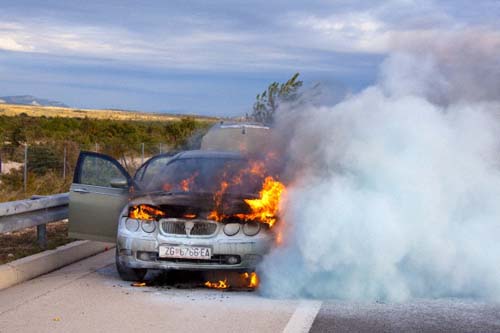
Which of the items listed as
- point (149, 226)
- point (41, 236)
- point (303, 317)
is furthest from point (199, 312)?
point (41, 236)

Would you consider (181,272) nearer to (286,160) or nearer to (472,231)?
(286,160)

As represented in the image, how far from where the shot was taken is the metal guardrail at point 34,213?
10337mm

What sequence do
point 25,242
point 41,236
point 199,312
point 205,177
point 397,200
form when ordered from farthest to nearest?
point 25,242, point 41,236, point 205,177, point 397,200, point 199,312

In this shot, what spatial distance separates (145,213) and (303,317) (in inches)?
105

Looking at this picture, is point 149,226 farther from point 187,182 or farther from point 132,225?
point 187,182

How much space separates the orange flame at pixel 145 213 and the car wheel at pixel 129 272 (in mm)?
536

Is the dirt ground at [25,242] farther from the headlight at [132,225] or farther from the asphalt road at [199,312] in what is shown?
the headlight at [132,225]

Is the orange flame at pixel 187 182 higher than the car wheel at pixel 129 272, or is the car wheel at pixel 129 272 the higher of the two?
the orange flame at pixel 187 182

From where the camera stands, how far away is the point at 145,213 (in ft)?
31.3

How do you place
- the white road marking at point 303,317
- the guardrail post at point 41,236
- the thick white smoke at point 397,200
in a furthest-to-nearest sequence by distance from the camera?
the guardrail post at point 41,236 < the thick white smoke at point 397,200 < the white road marking at point 303,317

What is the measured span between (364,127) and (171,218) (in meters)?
2.39

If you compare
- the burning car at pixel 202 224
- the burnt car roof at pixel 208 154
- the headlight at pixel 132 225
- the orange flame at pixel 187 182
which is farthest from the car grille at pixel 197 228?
the burnt car roof at pixel 208 154

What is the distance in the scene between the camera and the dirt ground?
35.3ft

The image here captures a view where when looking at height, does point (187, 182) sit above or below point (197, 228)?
above
